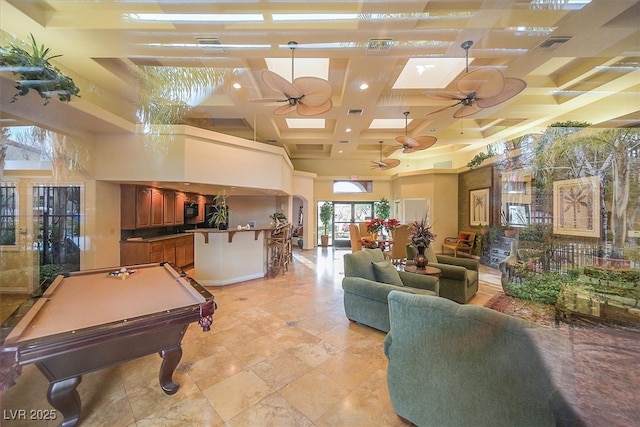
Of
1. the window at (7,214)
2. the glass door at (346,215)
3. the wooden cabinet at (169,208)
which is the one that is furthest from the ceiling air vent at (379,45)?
the glass door at (346,215)

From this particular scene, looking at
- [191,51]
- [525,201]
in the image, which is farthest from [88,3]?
[525,201]

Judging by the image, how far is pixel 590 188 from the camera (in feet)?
12.2

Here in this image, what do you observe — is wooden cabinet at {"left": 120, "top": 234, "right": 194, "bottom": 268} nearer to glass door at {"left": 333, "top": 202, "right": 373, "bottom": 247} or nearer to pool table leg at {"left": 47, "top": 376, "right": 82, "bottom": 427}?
pool table leg at {"left": 47, "top": 376, "right": 82, "bottom": 427}

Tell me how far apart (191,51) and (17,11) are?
1600 mm

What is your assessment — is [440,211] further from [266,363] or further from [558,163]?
[266,363]

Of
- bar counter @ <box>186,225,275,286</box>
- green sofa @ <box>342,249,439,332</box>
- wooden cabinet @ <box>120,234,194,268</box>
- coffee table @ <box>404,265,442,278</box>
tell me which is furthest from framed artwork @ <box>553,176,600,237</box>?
wooden cabinet @ <box>120,234,194,268</box>

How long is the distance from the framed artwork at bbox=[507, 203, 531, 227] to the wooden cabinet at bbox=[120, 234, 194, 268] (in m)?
8.12

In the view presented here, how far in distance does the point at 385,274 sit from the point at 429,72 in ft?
11.5

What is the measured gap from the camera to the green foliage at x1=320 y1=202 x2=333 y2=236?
33.9 feet

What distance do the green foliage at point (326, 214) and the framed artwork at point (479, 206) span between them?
5233mm

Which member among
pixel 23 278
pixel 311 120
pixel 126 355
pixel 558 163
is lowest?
pixel 126 355

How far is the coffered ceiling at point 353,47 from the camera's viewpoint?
8.16 feet

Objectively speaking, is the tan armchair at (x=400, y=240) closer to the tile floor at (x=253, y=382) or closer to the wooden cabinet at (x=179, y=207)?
the tile floor at (x=253, y=382)

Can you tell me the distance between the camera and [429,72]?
4031mm
